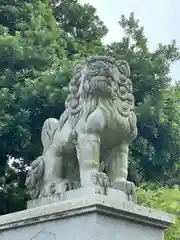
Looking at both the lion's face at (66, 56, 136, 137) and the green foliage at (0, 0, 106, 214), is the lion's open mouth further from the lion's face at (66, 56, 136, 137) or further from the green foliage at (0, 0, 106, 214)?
the green foliage at (0, 0, 106, 214)

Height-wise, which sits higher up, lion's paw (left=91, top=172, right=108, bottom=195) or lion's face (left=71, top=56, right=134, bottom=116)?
lion's face (left=71, top=56, right=134, bottom=116)

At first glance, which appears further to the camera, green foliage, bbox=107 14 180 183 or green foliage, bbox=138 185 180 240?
green foliage, bbox=107 14 180 183

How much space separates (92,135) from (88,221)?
82 cm

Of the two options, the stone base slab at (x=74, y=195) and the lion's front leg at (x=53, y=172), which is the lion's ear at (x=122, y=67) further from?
the stone base slab at (x=74, y=195)

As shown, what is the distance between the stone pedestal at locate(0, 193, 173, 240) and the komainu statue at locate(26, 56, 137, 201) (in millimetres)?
258

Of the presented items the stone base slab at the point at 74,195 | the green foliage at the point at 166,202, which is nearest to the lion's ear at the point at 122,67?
the stone base slab at the point at 74,195

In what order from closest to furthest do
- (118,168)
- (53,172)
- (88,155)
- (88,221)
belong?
(88,221) → (88,155) → (118,168) → (53,172)

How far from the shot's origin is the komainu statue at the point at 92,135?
552 cm

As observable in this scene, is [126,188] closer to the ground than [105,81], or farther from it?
closer to the ground

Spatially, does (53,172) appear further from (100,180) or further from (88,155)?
(100,180)

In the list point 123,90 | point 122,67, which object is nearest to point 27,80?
point 122,67

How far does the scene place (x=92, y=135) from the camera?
553 centimetres

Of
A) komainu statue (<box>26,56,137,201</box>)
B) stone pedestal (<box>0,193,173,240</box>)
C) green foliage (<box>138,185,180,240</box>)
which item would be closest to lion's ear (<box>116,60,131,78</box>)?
komainu statue (<box>26,56,137,201</box>)

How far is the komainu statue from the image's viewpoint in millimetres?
5516
